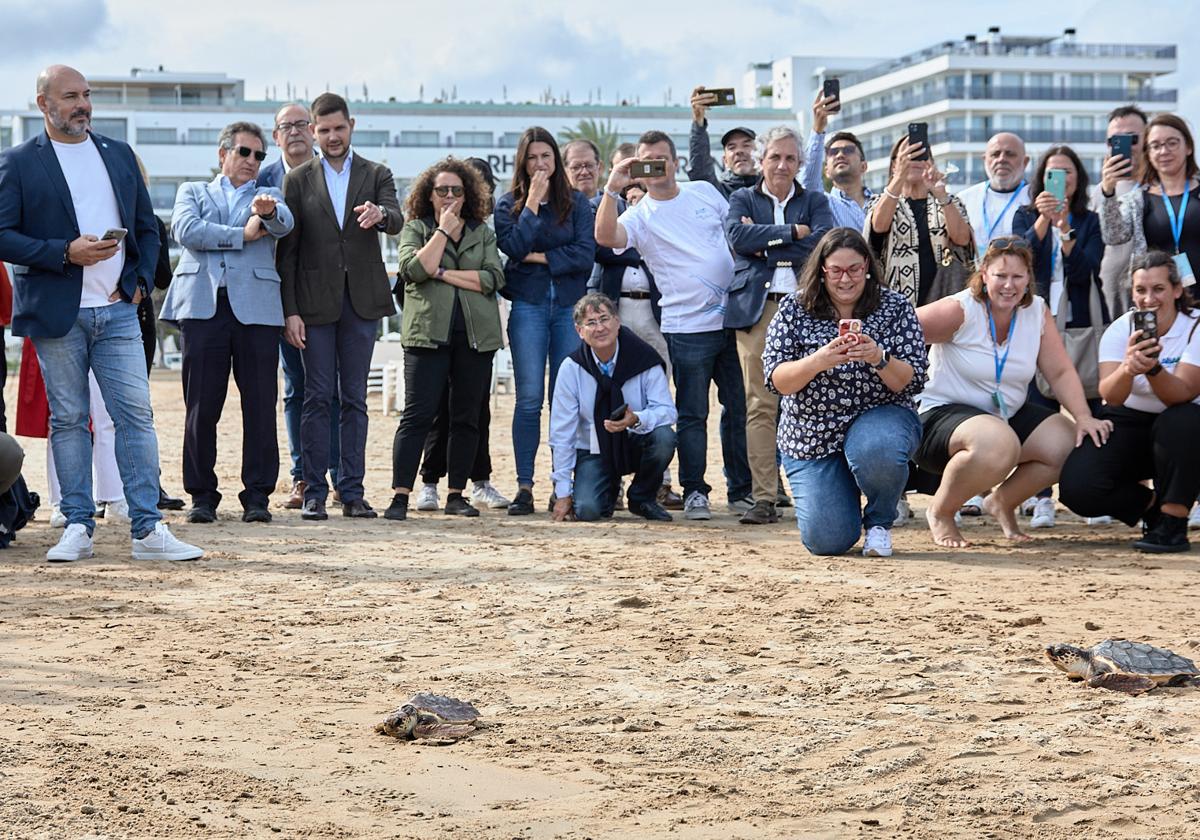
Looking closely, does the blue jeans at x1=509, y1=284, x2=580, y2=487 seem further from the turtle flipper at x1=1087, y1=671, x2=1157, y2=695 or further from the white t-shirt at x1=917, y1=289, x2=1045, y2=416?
the turtle flipper at x1=1087, y1=671, x2=1157, y2=695

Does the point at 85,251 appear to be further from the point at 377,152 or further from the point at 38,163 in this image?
the point at 377,152

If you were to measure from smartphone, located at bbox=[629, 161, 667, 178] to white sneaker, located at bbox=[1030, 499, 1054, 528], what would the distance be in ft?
9.35

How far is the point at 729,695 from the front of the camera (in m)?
4.91

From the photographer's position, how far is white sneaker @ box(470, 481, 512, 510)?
9.95 m

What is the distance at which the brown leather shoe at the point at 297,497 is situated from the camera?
9.76 metres

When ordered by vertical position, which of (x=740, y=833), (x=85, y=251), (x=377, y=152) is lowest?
(x=740, y=833)

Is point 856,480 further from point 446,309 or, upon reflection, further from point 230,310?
point 230,310

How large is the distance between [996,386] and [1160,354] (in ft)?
2.66

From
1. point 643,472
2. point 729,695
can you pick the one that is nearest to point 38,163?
point 643,472

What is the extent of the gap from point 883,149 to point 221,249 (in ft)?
254

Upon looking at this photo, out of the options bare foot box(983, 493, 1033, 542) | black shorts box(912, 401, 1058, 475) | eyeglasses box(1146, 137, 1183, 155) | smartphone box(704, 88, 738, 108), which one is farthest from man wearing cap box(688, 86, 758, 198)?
bare foot box(983, 493, 1033, 542)

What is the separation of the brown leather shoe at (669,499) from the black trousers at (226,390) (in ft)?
7.93

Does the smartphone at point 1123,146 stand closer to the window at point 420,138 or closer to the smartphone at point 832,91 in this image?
the smartphone at point 832,91

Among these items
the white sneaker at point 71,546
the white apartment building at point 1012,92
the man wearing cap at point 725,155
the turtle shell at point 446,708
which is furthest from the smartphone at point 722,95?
the white apartment building at point 1012,92
